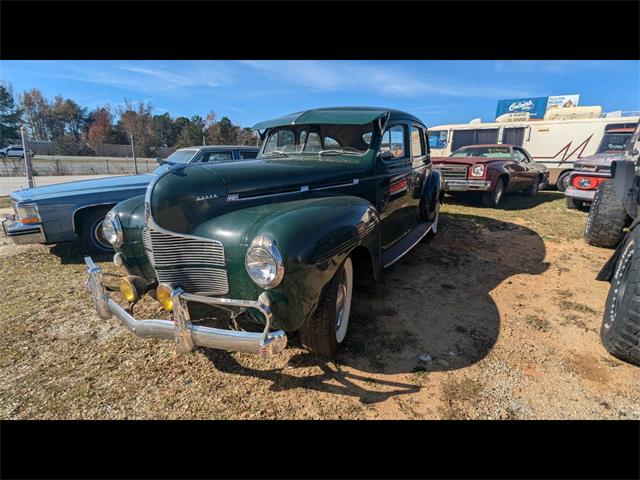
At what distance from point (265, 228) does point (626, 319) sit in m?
2.79

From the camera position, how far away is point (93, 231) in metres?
5.21

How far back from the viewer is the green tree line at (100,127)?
3238cm

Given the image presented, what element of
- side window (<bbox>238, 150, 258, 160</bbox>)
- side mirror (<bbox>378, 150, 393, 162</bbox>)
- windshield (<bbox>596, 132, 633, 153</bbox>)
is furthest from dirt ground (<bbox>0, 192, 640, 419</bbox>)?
windshield (<bbox>596, 132, 633, 153</bbox>)

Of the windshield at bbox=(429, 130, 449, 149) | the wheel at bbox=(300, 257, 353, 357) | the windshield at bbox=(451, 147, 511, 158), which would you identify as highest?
the windshield at bbox=(429, 130, 449, 149)

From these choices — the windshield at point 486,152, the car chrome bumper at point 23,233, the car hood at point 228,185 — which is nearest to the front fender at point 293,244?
the car hood at point 228,185

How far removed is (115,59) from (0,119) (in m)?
42.9

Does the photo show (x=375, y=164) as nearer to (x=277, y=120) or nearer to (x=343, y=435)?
(x=277, y=120)

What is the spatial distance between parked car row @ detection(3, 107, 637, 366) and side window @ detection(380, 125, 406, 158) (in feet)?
0.08

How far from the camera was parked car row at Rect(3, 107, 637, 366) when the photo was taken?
2148 millimetres

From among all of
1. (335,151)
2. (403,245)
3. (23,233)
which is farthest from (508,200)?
(23,233)

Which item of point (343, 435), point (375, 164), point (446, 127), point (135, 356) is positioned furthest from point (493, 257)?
point (446, 127)

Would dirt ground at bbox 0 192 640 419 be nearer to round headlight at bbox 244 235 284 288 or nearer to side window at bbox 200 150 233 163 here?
round headlight at bbox 244 235 284 288

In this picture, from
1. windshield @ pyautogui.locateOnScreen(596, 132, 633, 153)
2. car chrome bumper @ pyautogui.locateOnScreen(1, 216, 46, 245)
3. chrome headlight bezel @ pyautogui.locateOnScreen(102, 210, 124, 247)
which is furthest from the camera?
windshield @ pyautogui.locateOnScreen(596, 132, 633, 153)

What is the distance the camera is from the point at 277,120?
4406 mm
